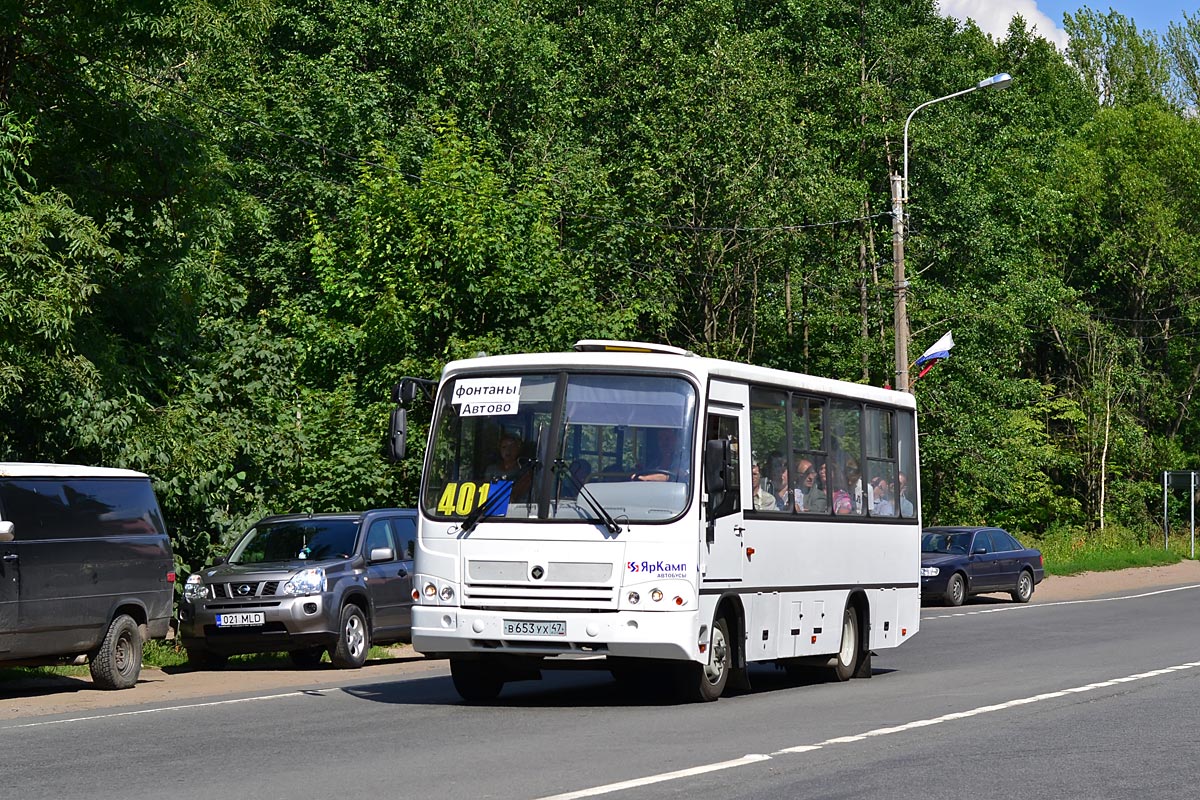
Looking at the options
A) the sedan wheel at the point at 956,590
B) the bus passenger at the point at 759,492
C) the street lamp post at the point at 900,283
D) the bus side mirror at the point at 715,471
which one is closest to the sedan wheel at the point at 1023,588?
the sedan wheel at the point at 956,590

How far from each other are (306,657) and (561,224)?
2622 cm

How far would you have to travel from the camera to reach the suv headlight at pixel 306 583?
65.3ft

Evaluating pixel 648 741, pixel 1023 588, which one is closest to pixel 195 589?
pixel 648 741

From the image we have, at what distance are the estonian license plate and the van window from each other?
17.6 ft

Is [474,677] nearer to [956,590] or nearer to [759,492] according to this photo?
[759,492]

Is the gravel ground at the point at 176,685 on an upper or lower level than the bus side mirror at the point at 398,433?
lower

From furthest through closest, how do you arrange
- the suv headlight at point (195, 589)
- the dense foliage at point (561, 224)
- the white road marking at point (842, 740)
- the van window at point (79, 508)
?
the dense foliage at point (561, 224) → the suv headlight at point (195, 589) → the van window at point (79, 508) → the white road marking at point (842, 740)

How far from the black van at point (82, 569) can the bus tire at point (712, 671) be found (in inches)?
250

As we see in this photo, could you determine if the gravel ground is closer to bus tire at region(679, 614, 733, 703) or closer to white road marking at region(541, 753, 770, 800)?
bus tire at region(679, 614, 733, 703)

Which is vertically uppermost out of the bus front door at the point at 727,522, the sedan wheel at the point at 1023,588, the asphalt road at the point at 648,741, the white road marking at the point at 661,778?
the bus front door at the point at 727,522

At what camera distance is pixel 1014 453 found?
157ft

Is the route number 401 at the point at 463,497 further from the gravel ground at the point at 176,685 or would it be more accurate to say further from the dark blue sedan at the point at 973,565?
the dark blue sedan at the point at 973,565

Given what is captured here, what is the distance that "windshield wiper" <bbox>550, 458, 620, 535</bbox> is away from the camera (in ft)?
45.8

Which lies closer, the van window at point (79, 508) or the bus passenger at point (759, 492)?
the bus passenger at point (759, 492)
